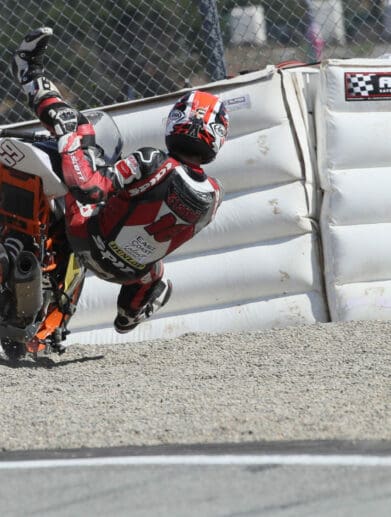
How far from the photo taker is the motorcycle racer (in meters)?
4.90

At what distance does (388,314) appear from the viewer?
6.30 metres

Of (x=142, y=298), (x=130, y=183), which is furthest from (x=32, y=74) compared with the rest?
(x=142, y=298)

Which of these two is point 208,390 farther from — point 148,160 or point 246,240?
point 246,240

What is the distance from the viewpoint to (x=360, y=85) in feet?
20.8

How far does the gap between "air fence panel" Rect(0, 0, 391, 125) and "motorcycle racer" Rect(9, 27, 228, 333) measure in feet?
4.50

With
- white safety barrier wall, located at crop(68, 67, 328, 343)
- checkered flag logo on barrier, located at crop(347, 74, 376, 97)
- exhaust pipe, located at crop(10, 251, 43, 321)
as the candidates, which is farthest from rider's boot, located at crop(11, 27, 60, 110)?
checkered flag logo on barrier, located at crop(347, 74, 376, 97)

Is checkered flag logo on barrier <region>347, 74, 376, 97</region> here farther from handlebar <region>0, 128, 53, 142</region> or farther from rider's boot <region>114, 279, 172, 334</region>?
handlebar <region>0, 128, 53, 142</region>

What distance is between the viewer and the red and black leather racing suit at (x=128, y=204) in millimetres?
4891

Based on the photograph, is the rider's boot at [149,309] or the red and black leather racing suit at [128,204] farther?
the rider's boot at [149,309]

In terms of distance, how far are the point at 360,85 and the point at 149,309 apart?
6.60 ft

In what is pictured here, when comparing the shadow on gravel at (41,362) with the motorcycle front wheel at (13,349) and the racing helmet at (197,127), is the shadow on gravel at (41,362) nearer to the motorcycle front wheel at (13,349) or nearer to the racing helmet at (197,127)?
the motorcycle front wheel at (13,349)

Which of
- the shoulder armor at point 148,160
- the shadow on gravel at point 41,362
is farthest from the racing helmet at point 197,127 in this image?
the shadow on gravel at point 41,362

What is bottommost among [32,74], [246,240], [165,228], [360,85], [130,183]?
[246,240]

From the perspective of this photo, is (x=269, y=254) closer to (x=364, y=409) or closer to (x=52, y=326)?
(x=52, y=326)
